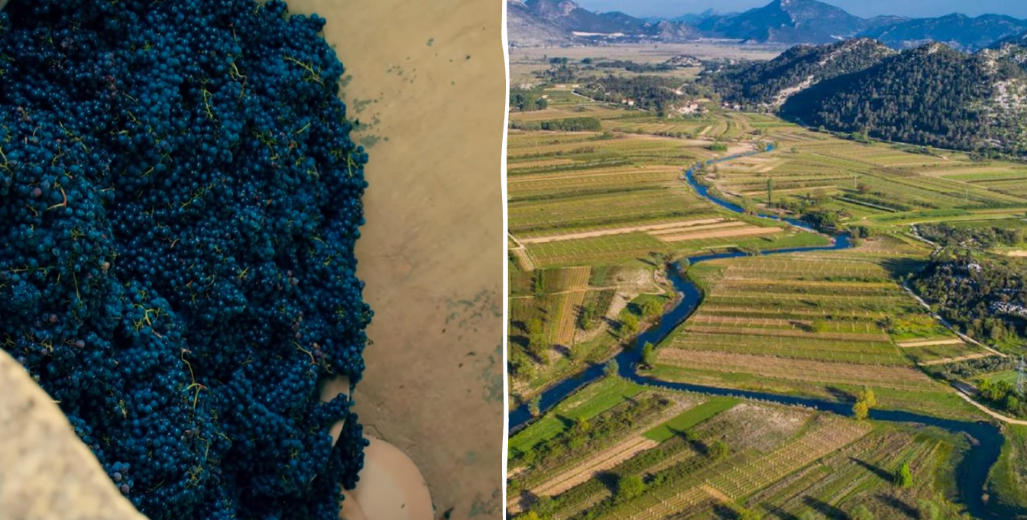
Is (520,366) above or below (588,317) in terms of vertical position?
below

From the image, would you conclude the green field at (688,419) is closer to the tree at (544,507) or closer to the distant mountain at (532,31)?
the tree at (544,507)

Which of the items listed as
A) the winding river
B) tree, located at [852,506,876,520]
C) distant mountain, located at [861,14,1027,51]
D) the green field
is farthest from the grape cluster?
distant mountain, located at [861,14,1027,51]

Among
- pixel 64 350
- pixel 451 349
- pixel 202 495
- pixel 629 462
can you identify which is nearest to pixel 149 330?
pixel 64 350

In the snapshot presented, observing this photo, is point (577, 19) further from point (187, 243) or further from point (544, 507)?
point (187, 243)

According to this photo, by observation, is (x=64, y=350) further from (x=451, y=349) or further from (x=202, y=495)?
(x=451, y=349)

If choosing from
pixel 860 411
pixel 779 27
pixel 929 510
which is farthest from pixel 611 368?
pixel 779 27

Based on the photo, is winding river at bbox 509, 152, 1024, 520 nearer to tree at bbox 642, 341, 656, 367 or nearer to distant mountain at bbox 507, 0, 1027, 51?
tree at bbox 642, 341, 656, 367
